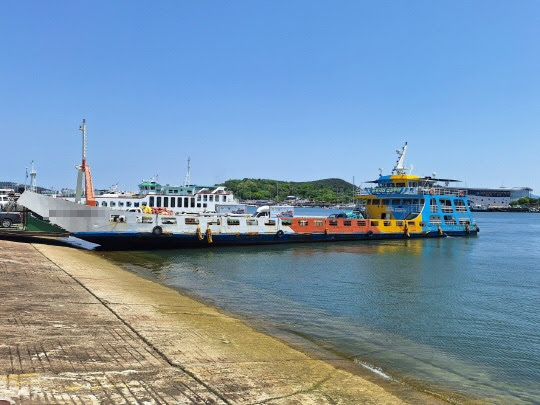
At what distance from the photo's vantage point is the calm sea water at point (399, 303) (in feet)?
31.7

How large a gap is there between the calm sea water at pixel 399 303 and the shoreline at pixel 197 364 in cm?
161

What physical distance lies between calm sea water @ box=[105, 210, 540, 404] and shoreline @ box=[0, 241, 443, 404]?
5.28ft

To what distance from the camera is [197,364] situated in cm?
742

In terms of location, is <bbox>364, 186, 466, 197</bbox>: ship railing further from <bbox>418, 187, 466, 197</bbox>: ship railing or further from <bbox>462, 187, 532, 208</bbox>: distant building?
<bbox>462, 187, 532, 208</bbox>: distant building

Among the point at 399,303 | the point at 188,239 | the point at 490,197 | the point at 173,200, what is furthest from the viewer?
the point at 490,197

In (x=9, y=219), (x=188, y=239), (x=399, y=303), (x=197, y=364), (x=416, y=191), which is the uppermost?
(x=416, y=191)

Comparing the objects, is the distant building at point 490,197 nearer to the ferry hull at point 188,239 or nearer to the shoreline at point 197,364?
the ferry hull at point 188,239

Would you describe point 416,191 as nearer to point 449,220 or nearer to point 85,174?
point 449,220

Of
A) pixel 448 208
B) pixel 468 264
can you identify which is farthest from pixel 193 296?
pixel 448 208

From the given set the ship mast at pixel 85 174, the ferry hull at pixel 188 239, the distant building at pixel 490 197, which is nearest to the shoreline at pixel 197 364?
the ferry hull at pixel 188 239

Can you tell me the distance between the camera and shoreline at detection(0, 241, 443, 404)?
20.1ft

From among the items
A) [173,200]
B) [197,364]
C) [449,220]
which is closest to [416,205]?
[449,220]

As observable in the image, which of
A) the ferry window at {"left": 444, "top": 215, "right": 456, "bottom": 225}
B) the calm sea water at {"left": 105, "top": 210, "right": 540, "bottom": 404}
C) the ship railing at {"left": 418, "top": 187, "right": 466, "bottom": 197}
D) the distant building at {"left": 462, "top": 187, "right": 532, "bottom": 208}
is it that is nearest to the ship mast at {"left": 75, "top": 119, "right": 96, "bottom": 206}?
the calm sea water at {"left": 105, "top": 210, "right": 540, "bottom": 404}

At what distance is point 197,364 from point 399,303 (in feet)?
35.1
